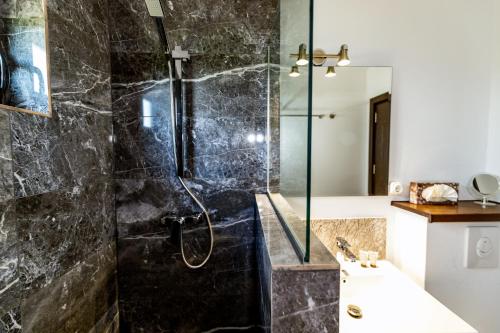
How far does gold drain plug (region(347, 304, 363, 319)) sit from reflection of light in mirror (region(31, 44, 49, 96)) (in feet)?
5.62

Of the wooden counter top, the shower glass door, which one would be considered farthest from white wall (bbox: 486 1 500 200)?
the shower glass door

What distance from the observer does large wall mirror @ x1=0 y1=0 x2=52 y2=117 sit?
0.85 meters

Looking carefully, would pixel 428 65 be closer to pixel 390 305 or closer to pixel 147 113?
pixel 390 305

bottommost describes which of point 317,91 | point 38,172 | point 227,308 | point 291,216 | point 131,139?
point 227,308

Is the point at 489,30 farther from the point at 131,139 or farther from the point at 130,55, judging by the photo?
the point at 131,139

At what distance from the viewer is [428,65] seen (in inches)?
58.1

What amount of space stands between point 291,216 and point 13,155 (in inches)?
42.5

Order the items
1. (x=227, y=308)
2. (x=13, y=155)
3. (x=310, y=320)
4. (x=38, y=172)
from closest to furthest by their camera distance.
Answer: (x=310, y=320) → (x=13, y=155) → (x=38, y=172) → (x=227, y=308)

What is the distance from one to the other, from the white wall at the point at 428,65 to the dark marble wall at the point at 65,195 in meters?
1.35

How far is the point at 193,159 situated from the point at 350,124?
40.5 inches

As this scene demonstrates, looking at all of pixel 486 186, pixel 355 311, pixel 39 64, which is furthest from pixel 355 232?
pixel 39 64

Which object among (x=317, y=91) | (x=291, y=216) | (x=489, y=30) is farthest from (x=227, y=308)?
(x=489, y=30)

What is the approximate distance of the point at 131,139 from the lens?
149cm

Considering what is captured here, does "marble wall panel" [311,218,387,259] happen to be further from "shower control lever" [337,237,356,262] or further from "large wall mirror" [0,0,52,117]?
"large wall mirror" [0,0,52,117]
